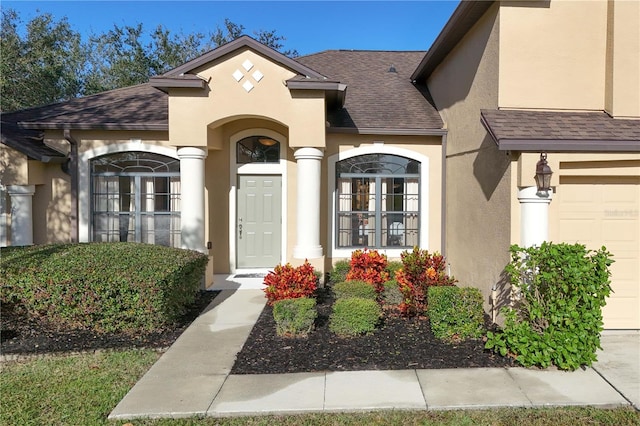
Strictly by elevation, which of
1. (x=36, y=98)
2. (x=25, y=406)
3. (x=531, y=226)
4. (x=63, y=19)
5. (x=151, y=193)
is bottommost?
(x=25, y=406)

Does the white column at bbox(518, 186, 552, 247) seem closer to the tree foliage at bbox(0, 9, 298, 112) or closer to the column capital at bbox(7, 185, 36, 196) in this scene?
A: the column capital at bbox(7, 185, 36, 196)

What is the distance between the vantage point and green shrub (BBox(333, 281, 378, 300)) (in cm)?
666

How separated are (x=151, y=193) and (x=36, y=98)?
18669 mm

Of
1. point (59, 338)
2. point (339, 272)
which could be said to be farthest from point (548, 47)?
point (59, 338)

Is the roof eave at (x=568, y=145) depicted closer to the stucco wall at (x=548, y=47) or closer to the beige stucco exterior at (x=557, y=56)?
the beige stucco exterior at (x=557, y=56)

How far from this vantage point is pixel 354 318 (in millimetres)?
5539

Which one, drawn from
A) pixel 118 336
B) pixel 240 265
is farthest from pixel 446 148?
pixel 118 336

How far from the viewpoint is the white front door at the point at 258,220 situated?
367 inches

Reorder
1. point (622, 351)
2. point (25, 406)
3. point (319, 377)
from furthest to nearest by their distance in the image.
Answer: point (622, 351) → point (319, 377) → point (25, 406)

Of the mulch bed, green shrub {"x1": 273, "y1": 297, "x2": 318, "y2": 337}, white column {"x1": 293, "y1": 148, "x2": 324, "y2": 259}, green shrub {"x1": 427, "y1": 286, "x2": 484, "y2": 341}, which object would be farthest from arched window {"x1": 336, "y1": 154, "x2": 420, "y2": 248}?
green shrub {"x1": 427, "y1": 286, "x2": 484, "y2": 341}

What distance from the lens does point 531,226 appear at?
18.4 feet

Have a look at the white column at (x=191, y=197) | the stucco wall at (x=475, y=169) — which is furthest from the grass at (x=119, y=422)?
the white column at (x=191, y=197)

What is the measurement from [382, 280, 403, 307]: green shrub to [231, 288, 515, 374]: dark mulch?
1.08 m

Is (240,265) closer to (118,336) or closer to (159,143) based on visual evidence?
(159,143)
